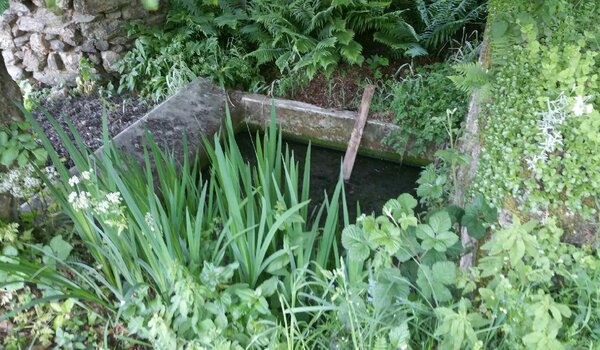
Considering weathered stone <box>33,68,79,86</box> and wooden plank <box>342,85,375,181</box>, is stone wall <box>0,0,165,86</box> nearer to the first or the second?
weathered stone <box>33,68,79,86</box>

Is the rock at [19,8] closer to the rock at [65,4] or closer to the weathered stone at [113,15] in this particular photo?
the rock at [65,4]

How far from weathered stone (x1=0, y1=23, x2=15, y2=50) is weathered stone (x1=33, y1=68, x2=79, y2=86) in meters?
0.31

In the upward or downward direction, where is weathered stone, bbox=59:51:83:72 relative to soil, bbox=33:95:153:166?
upward

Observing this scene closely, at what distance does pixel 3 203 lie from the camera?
6.71 feet

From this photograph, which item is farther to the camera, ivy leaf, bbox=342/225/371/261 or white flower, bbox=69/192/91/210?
white flower, bbox=69/192/91/210

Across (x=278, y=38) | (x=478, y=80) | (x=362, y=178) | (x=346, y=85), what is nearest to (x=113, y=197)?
(x=478, y=80)

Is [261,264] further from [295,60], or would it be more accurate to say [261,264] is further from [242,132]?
[295,60]

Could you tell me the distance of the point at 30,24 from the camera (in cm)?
436

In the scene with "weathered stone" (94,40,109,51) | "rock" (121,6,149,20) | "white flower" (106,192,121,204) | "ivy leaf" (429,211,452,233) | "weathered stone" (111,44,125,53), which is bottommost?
"weathered stone" (111,44,125,53)

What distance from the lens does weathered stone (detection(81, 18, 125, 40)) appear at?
4396 millimetres

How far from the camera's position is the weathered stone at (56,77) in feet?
14.9

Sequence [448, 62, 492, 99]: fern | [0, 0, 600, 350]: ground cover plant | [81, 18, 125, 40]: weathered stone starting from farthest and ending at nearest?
[81, 18, 125, 40]: weathered stone < [448, 62, 492, 99]: fern < [0, 0, 600, 350]: ground cover plant

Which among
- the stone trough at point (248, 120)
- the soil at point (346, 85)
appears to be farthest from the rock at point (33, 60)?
the soil at point (346, 85)

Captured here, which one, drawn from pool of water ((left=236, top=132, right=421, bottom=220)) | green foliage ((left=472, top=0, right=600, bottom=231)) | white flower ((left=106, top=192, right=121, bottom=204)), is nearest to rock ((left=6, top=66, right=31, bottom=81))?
pool of water ((left=236, top=132, right=421, bottom=220))
